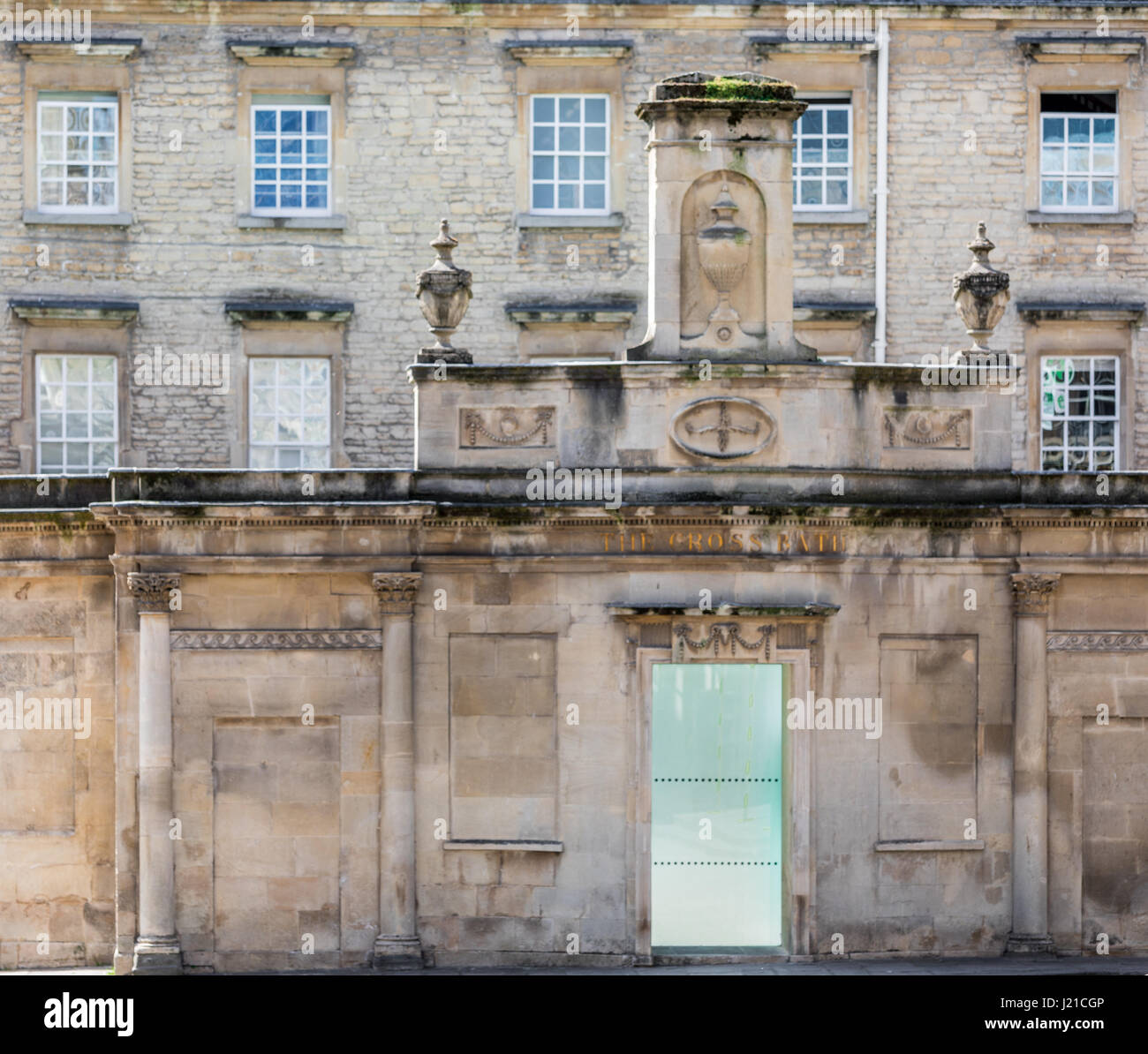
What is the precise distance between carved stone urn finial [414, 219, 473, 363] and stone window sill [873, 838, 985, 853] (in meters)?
7.02

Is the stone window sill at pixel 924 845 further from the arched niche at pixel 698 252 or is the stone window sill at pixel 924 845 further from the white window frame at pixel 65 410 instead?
the white window frame at pixel 65 410

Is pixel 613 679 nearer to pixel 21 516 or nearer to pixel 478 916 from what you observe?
pixel 478 916

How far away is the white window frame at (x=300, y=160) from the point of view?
28.3 metres

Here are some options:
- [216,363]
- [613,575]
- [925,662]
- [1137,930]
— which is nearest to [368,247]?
[216,363]

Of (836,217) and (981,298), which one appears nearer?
(981,298)

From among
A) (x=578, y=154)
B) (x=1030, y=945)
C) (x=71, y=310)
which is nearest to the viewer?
(x=1030, y=945)

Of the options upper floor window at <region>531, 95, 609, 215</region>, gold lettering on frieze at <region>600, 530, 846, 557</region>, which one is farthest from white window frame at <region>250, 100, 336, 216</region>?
gold lettering on frieze at <region>600, 530, 846, 557</region>

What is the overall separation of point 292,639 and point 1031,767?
814cm

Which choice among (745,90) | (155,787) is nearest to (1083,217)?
(745,90)

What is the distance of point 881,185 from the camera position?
28359 millimetres

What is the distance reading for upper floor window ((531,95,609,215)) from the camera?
28406 mm

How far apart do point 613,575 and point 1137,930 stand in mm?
6993

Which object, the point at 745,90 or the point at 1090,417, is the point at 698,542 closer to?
the point at 745,90

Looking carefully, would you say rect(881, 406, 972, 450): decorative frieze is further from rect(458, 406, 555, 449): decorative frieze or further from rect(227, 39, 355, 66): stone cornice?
rect(227, 39, 355, 66): stone cornice
